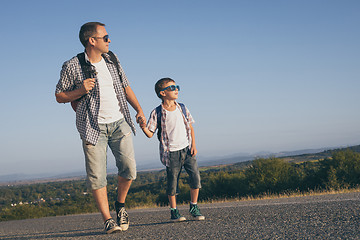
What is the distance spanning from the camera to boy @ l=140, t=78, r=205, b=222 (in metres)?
4.95

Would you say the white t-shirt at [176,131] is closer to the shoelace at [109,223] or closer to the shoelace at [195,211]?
the shoelace at [195,211]

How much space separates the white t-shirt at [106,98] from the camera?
4234 millimetres

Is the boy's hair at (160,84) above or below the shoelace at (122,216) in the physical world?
above

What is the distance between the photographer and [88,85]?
3.92 metres

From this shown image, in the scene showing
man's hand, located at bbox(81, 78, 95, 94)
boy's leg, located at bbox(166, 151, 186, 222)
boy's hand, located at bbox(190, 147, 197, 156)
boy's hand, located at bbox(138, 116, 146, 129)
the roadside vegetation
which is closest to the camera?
man's hand, located at bbox(81, 78, 95, 94)

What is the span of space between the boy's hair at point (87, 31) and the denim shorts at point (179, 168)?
185cm

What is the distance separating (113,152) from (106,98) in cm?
66

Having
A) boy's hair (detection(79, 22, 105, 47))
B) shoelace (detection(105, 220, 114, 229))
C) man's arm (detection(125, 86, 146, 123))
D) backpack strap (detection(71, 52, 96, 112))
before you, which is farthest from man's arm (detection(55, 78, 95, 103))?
shoelace (detection(105, 220, 114, 229))

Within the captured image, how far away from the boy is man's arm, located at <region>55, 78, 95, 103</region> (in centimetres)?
110

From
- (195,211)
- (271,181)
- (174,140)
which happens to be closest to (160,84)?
(174,140)

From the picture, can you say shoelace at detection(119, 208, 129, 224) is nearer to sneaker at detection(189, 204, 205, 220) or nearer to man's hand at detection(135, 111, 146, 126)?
sneaker at detection(189, 204, 205, 220)

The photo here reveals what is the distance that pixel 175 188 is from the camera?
5.01 meters

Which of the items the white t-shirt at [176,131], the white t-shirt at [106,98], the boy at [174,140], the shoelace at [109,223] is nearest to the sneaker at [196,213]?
the boy at [174,140]

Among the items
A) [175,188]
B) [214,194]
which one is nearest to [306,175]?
[214,194]
